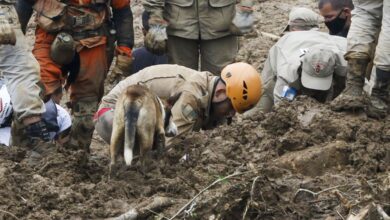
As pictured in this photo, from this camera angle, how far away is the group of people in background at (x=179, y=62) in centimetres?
776

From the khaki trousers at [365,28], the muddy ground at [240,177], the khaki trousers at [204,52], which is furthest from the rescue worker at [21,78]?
the khaki trousers at [365,28]

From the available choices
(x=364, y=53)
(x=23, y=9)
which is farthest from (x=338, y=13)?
(x=23, y=9)

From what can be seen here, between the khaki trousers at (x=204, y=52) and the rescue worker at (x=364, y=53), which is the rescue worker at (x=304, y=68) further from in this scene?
the rescue worker at (x=364, y=53)

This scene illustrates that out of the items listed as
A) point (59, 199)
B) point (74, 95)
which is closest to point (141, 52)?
point (74, 95)

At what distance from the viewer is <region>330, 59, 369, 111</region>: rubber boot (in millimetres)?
8070

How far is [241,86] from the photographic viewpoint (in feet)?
26.8

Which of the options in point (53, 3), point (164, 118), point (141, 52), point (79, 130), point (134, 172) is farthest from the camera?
point (141, 52)

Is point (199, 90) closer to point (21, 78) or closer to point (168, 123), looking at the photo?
point (168, 123)

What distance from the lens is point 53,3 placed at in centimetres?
869

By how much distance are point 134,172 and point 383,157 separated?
1761 millimetres

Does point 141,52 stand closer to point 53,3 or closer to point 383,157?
point 53,3

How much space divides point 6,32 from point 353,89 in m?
2.86

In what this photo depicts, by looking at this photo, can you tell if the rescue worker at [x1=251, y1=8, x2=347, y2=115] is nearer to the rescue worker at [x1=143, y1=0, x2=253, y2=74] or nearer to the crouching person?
the rescue worker at [x1=143, y1=0, x2=253, y2=74]

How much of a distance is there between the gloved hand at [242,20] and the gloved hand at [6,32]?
2.48 metres
